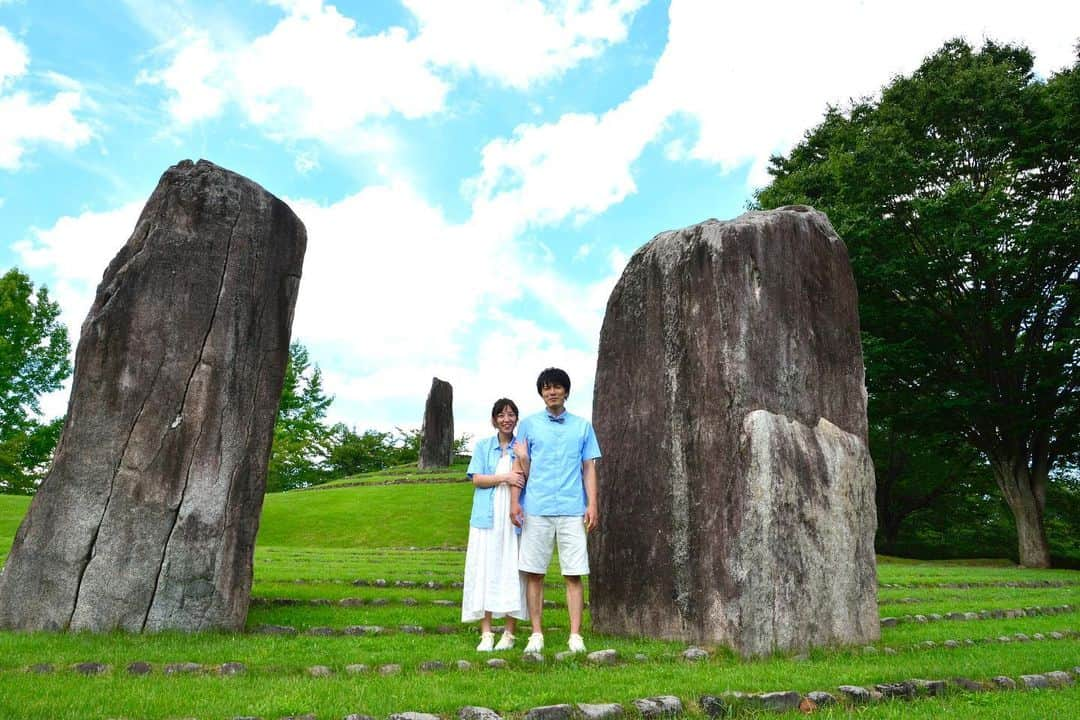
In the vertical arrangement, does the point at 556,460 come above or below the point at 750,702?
above

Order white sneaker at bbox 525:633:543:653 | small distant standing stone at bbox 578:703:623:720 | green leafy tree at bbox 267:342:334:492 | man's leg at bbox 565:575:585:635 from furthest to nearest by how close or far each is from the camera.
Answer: green leafy tree at bbox 267:342:334:492
man's leg at bbox 565:575:585:635
white sneaker at bbox 525:633:543:653
small distant standing stone at bbox 578:703:623:720

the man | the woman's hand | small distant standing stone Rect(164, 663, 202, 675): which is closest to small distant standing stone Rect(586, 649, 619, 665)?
the man

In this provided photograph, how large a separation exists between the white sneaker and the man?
111 millimetres

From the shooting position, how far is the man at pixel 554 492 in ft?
28.5

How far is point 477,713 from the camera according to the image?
18.4 ft

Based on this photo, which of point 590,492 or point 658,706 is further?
point 590,492

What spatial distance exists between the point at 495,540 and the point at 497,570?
1.07 feet

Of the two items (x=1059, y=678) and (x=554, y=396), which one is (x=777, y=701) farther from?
(x=554, y=396)

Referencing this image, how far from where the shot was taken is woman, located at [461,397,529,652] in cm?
882

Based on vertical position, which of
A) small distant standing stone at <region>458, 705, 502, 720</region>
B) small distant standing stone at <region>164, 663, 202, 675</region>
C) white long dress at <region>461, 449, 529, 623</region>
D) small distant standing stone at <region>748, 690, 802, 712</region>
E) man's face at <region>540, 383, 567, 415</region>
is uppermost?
man's face at <region>540, 383, 567, 415</region>

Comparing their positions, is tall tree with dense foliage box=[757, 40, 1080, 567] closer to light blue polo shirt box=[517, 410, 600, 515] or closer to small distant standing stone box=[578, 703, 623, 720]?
light blue polo shirt box=[517, 410, 600, 515]

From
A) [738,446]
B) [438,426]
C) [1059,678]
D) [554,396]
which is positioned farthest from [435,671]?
[438,426]

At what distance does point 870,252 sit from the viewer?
1050 inches

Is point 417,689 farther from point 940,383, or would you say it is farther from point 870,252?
point 940,383
